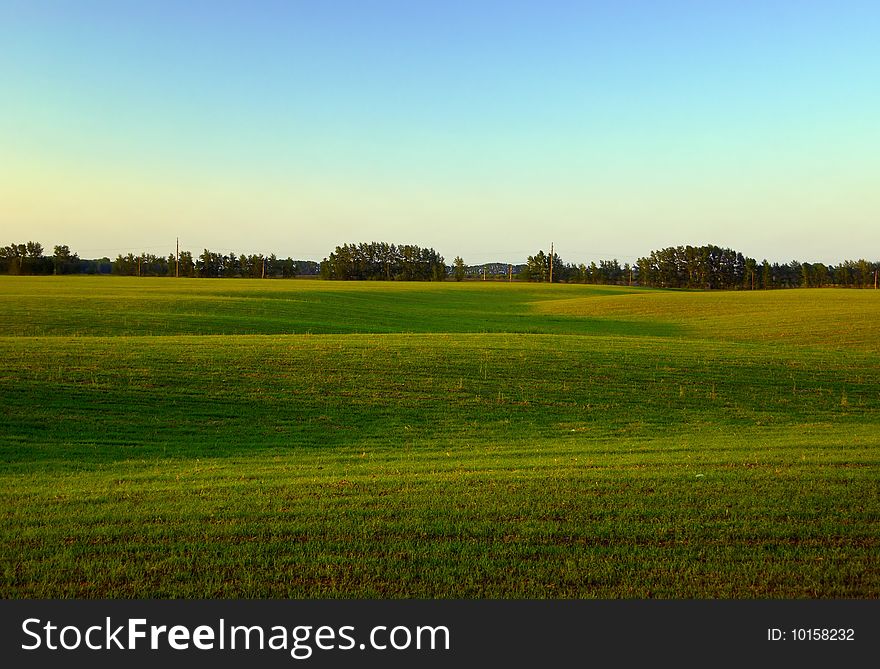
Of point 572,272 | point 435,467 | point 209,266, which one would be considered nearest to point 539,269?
point 572,272

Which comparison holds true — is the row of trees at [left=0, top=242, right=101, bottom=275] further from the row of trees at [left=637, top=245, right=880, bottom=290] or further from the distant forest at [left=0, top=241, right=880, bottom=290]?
the row of trees at [left=637, top=245, right=880, bottom=290]

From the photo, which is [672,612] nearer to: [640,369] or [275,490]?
[275,490]

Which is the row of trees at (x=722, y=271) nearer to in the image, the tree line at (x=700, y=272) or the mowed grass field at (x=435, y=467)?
the tree line at (x=700, y=272)

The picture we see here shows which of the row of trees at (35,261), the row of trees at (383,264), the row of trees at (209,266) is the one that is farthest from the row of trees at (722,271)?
the row of trees at (35,261)

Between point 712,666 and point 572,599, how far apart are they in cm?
118

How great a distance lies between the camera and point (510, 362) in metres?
25.6

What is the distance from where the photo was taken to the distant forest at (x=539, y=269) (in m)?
128

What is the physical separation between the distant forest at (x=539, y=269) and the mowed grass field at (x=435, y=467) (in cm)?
9970

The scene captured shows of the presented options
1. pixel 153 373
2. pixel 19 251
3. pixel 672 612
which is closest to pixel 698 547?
pixel 672 612

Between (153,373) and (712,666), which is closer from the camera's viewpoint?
(712,666)

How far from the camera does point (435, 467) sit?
11992 millimetres

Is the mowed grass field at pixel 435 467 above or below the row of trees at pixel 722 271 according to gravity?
below

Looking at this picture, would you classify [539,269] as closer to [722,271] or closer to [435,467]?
[722,271]

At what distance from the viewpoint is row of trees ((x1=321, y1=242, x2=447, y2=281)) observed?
134000 millimetres
